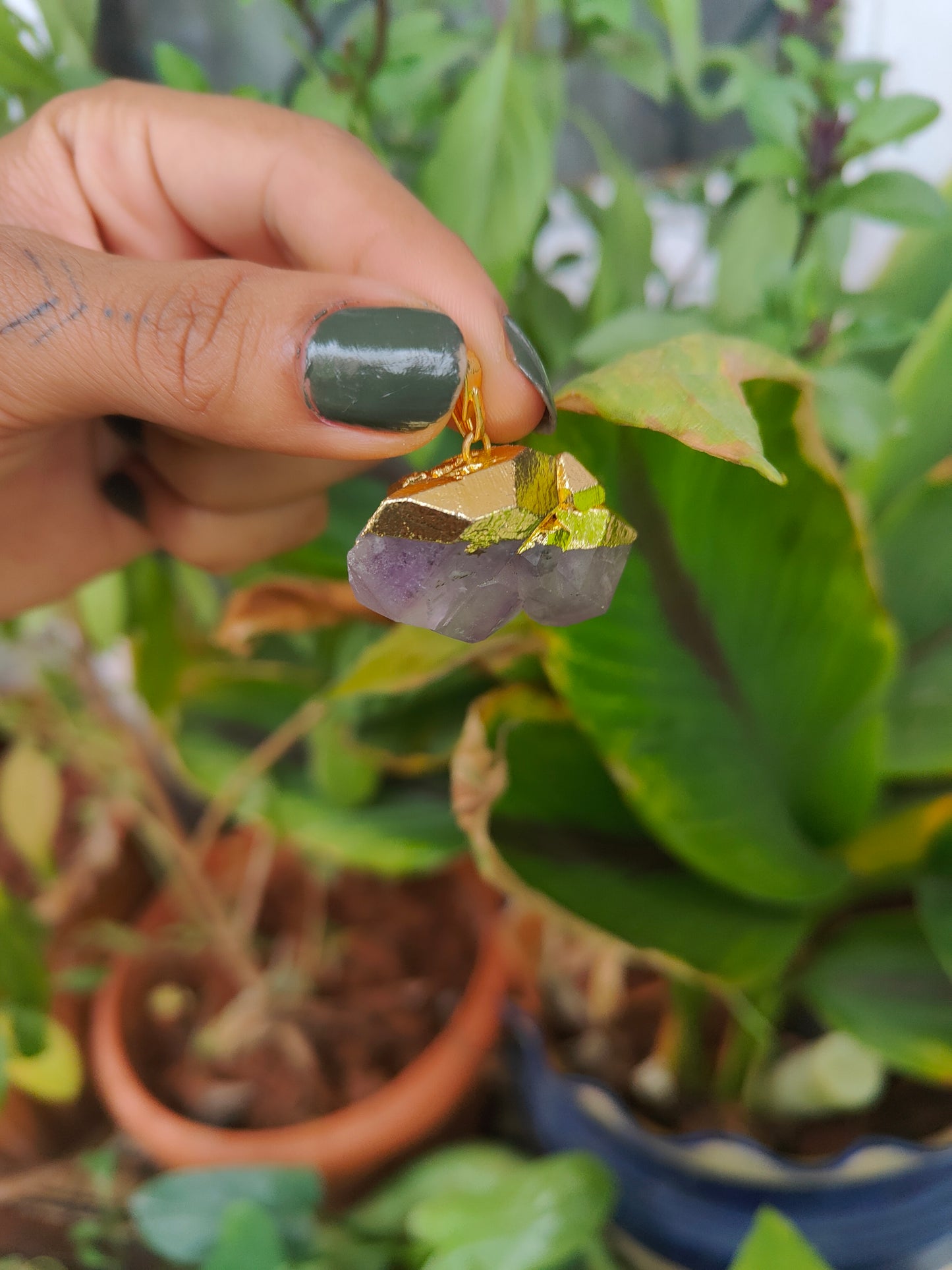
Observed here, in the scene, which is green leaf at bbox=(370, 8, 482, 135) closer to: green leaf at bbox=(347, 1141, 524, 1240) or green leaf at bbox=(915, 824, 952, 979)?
green leaf at bbox=(915, 824, 952, 979)

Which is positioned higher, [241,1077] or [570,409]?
[570,409]

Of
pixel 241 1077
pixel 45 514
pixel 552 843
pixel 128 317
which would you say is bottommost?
pixel 241 1077

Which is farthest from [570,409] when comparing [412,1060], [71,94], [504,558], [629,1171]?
[412,1060]

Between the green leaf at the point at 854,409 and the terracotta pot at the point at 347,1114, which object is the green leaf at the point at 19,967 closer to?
the terracotta pot at the point at 347,1114

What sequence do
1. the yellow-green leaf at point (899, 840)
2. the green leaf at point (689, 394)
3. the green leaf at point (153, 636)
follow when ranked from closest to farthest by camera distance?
the green leaf at point (689, 394) < the yellow-green leaf at point (899, 840) < the green leaf at point (153, 636)

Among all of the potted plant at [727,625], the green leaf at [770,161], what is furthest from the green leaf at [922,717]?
the green leaf at [770,161]

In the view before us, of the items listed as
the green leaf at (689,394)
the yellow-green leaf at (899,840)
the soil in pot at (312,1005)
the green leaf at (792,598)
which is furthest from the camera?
the soil in pot at (312,1005)

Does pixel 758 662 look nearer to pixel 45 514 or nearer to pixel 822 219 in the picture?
pixel 822 219
